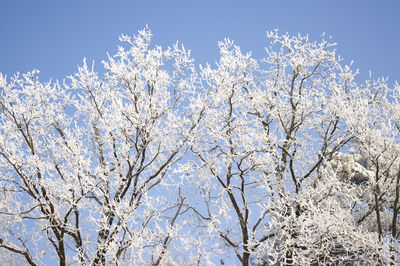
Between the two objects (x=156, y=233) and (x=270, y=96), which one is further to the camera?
(x=270, y=96)

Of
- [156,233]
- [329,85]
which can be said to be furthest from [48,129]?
[329,85]

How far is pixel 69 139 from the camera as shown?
30.0ft

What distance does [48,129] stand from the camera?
10898 mm

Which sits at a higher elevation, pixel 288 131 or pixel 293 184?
pixel 288 131

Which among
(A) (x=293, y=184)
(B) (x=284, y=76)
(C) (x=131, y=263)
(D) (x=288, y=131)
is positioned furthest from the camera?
(B) (x=284, y=76)

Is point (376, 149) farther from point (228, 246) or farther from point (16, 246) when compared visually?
point (16, 246)

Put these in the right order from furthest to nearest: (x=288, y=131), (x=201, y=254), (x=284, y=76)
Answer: (x=284, y=76) → (x=288, y=131) → (x=201, y=254)

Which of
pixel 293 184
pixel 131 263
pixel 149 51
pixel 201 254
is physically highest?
pixel 149 51

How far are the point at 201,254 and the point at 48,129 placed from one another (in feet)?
18.8

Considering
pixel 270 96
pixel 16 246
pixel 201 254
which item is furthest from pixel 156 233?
pixel 270 96

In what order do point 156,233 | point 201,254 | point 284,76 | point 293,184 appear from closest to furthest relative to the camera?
point 156,233 → point 201,254 → point 293,184 → point 284,76

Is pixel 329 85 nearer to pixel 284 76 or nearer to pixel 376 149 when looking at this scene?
pixel 284 76

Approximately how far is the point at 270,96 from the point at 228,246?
4665 millimetres

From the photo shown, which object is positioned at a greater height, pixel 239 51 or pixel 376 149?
pixel 239 51
